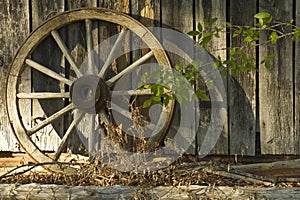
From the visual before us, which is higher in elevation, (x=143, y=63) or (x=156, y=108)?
(x=143, y=63)

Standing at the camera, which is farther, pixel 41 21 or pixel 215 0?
pixel 41 21

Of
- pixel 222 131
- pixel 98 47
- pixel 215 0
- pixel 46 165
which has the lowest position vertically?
pixel 46 165

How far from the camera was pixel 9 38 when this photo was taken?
14.3ft

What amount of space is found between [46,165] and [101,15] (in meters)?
1.30

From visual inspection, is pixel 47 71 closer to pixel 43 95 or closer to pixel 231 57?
pixel 43 95

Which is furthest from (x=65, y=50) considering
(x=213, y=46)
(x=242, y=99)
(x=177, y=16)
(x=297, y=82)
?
(x=297, y=82)

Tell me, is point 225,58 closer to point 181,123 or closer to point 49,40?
point 181,123

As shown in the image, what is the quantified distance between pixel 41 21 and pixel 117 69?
772 millimetres

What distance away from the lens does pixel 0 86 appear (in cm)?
442

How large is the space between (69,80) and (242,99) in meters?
1.42

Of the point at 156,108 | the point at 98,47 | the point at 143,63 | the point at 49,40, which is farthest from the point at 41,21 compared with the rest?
the point at 156,108

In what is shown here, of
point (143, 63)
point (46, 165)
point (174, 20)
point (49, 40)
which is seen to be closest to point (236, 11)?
point (174, 20)

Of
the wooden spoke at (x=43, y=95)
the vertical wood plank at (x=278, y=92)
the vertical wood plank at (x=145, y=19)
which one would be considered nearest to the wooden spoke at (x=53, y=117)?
the wooden spoke at (x=43, y=95)

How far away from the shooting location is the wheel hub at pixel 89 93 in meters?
4.03
